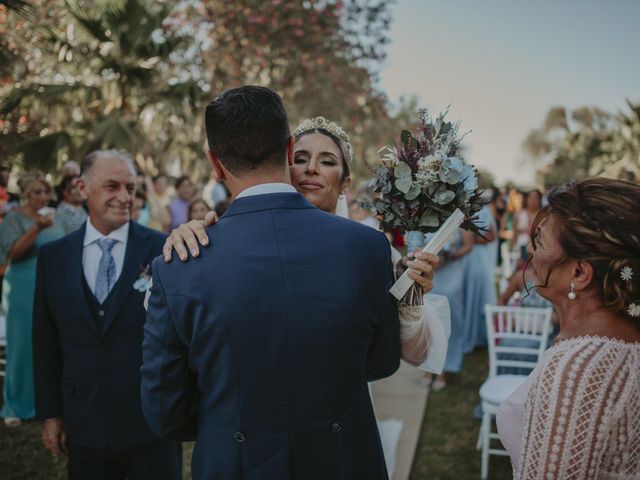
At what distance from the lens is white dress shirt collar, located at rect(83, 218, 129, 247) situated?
306 centimetres

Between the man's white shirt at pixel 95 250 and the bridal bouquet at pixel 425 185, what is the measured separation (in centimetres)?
165

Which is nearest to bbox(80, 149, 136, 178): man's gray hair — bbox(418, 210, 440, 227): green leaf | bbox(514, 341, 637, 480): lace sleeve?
bbox(418, 210, 440, 227): green leaf

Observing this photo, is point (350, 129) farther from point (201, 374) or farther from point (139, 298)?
point (201, 374)

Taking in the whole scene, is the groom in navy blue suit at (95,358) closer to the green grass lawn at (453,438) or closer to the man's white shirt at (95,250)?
the man's white shirt at (95,250)

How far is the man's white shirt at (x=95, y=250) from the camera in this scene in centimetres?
301

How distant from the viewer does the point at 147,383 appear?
1817 millimetres

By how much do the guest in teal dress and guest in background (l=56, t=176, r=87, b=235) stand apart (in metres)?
0.21

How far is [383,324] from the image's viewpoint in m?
1.94

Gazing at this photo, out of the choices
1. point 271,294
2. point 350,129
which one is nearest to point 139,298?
point 271,294

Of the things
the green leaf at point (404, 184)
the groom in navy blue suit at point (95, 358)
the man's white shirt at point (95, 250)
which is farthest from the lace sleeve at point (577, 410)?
the man's white shirt at point (95, 250)

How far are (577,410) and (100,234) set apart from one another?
8.64 ft

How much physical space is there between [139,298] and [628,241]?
2393 millimetres

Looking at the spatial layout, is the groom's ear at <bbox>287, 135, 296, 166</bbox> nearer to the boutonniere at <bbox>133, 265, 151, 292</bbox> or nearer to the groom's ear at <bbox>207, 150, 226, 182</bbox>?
the groom's ear at <bbox>207, 150, 226, 182</bbox>

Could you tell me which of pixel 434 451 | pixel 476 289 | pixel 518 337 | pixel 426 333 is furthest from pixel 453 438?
pixel 426 333
